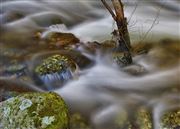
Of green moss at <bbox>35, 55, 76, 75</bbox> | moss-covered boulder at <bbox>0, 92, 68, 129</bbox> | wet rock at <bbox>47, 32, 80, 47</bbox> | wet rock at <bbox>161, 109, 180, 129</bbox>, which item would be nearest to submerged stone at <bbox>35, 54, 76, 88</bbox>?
green moss at <bbox>35, 55, 76, 75</bbox>

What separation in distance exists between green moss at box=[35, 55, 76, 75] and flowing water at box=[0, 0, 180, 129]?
→ 16 cm

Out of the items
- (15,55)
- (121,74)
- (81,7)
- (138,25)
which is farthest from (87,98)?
(81,7)

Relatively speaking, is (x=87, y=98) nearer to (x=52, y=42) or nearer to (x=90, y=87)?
(x=90, y=87)

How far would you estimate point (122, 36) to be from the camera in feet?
15.9

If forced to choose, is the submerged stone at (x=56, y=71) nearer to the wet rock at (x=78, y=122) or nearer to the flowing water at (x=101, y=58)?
the flowing water at (x=101, y=58)

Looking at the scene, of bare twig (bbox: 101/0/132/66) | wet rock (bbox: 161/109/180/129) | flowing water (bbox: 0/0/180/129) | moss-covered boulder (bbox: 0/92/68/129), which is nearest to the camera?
moss-covered boulder (bbox: 0/92/68/129)

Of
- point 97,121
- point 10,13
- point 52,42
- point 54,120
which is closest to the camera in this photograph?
point 54,120

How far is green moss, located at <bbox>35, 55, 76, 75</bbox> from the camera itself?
4807 mm

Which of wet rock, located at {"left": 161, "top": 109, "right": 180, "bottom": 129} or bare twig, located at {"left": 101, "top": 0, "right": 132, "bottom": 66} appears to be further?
bare twig, located at {"left": 101, "top": 0, "right": 132, "bottom": 66}

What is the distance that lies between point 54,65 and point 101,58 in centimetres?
86

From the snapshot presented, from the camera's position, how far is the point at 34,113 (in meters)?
3.61

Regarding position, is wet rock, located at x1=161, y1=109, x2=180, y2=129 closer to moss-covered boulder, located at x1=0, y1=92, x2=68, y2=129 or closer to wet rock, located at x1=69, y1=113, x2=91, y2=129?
wet rock, located at x1=69, y1=113, x2=91, y2=129

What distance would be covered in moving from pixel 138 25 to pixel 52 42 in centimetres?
143

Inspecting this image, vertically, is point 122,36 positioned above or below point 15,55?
above
